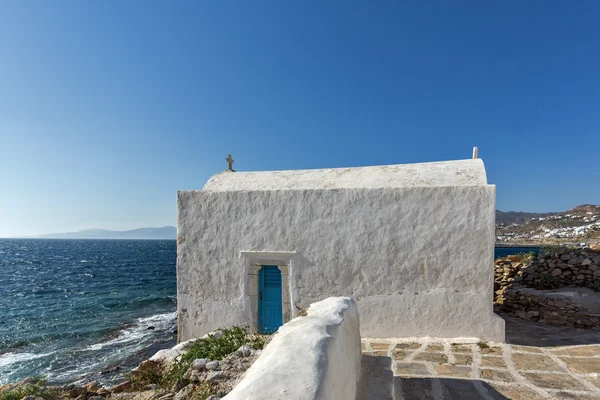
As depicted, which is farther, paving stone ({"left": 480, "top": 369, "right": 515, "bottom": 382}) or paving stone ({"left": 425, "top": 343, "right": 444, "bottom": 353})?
paving stone ({"left": 425, "top": 343, "right": 444, "bottom": 353})

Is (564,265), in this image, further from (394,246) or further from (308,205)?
(308,205)

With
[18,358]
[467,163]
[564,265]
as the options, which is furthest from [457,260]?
[18,358]

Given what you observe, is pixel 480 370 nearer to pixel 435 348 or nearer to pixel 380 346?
pixel 435 348

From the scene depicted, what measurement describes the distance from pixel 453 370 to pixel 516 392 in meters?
0.67

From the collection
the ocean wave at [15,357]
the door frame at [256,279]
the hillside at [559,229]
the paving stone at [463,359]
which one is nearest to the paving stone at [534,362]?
the paving stone at [463,359]

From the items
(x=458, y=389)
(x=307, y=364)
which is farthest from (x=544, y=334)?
(x=307, y=364)

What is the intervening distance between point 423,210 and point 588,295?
13.7 feet

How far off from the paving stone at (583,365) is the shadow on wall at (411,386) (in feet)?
4.51

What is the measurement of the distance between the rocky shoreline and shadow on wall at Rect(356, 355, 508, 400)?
3.80ft

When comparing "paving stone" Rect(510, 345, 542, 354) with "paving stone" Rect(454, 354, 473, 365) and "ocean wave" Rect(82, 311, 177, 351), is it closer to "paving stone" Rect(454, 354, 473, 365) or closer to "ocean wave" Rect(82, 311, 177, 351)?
"paving stone" Rect(454, 354, 473, 365)

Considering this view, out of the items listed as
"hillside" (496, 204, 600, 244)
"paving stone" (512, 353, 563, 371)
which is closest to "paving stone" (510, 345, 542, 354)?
"paving stone" (512, 353, 563, 371)

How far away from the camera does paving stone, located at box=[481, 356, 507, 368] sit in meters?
4.20

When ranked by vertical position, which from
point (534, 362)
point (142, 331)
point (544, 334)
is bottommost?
point (142, 331)

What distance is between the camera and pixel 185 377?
374 centimetres
